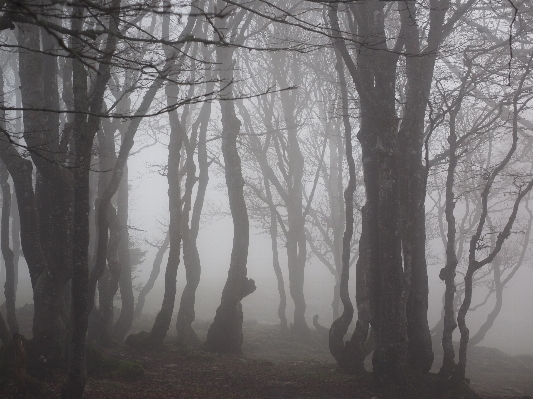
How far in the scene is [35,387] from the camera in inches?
256

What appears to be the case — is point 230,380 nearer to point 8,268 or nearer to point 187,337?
point 187,337

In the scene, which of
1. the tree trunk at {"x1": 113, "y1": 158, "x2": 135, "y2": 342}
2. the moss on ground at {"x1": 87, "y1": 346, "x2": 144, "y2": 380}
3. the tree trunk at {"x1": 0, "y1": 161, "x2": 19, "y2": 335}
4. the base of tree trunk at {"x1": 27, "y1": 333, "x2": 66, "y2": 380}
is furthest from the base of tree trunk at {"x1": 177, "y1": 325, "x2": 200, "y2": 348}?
the base of tree trunk at {"x1": 27, "y1": 333, "x2": 66, "y2": 380}

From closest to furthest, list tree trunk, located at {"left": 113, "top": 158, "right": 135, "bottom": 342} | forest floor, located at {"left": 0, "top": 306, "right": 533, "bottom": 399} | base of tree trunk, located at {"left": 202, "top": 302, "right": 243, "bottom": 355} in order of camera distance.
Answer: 1. forest floor, located at {"left": 0, "top": 306, "right": 533, "bottom": 399}
2. base of tree trunk, located at {"left": 202, "top": 302, "right": 243, "bottom": 355}
3. tree trunk, located at {"left": 113, "top": 158, "right": 135, "bottom": 342}

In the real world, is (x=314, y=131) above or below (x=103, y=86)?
above

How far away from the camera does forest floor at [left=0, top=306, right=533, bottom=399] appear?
7.14 meters

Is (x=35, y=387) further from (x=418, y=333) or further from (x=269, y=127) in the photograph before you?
(x=269, y=127)

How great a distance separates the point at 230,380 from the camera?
27.4 feet

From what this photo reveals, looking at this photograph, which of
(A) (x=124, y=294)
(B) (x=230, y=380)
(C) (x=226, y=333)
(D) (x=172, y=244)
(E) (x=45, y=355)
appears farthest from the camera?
(A) (x=124, y=294)

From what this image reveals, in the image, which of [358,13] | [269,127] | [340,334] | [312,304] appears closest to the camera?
[358,13]

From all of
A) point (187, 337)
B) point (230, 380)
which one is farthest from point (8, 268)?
point (230, 380)

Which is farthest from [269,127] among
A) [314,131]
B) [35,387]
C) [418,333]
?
[35,387]

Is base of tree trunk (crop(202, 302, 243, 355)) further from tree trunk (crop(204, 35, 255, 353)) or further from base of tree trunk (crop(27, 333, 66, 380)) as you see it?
base of tree trunk (crop(27, 333, 66, 380))

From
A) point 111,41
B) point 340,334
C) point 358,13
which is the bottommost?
point 340,334

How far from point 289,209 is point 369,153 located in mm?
9488
